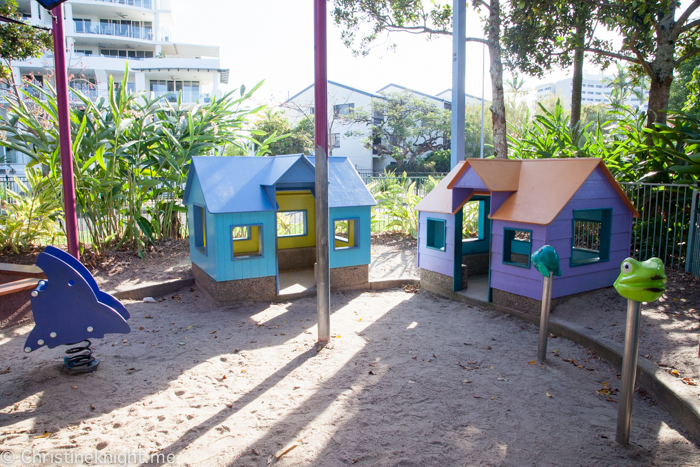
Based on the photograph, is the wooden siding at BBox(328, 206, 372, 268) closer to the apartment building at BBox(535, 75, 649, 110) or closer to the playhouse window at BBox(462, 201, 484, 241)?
the playhouse window at BBox(462, 201, 484, 241)

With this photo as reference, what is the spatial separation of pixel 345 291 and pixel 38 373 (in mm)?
3952

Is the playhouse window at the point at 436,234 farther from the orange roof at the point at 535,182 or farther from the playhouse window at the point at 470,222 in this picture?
the playhouse window at the point at 470,222

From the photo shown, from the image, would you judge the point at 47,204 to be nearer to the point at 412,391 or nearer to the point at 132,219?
the point at 132,219

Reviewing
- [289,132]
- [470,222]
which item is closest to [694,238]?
[470,222]

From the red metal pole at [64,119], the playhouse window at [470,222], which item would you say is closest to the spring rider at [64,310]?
the red metal pole at [64,119]

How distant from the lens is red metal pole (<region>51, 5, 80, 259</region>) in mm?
5223

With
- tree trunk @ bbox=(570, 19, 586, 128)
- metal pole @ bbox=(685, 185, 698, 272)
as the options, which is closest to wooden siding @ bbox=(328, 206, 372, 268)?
metal pole @ bbox=(685, 185, 698, 272)

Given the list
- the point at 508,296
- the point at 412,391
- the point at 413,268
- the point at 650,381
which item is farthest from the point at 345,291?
the point at 650,381

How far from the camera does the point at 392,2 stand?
1167 cm

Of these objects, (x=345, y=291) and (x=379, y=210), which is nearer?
(x=345, y=291)

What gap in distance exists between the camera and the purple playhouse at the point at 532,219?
16.6ft

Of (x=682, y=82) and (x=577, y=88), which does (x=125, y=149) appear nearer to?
(x=577, y=88)

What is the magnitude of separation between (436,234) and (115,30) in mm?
42462

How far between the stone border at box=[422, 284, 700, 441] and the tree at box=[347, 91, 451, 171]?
29.3m
